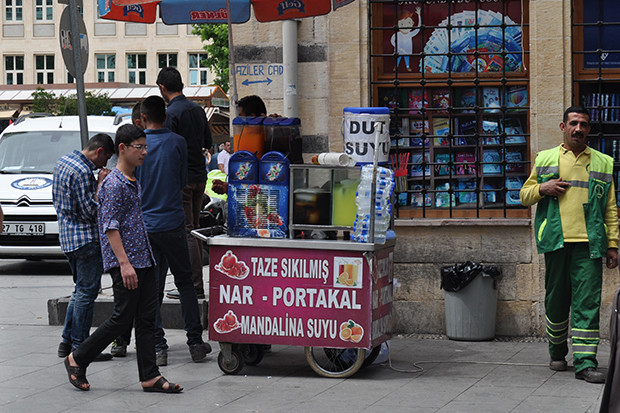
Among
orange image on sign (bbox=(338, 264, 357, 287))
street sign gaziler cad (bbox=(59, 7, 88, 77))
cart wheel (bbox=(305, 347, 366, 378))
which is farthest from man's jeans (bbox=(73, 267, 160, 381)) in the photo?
street sign gaziler cad (bbox=(59, 7, 88, 77))

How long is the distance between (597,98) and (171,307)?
154 inches

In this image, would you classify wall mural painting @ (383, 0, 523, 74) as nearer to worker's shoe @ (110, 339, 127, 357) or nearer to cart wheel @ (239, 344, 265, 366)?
cart wheel @ (239, 344, 265, 366)

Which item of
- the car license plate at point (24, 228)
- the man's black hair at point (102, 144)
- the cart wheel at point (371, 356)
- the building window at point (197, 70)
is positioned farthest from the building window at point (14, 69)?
the cart wheel at point (371, 356)

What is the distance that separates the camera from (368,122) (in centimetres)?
786

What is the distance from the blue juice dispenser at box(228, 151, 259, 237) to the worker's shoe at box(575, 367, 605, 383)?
239 centimetres

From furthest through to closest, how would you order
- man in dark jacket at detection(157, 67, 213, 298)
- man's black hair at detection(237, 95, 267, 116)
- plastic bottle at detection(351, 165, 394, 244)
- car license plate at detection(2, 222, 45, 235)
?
car license plate at detection(2, 222, 45, 235) → man in dark jacket at detection(157, 67, 213, 298) → man's black hair at detection(237, 95, 267, 116) → plastic bottle at detection(351, 165, 394, 244)

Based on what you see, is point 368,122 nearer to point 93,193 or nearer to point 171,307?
point 93,193

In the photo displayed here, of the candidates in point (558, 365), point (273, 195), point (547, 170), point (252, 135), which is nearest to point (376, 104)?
point (252, 135)

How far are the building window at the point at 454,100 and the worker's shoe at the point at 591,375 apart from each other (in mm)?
2142

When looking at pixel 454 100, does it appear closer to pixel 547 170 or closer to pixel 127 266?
pixel 547 170

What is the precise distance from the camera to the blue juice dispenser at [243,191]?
7.73 meters

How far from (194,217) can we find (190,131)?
898mm

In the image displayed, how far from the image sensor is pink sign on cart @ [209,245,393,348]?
7.50 metres

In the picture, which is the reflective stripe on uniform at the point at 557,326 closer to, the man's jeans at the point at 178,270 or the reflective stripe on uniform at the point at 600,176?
the reflective stripe on uniform at the point at 600,176
